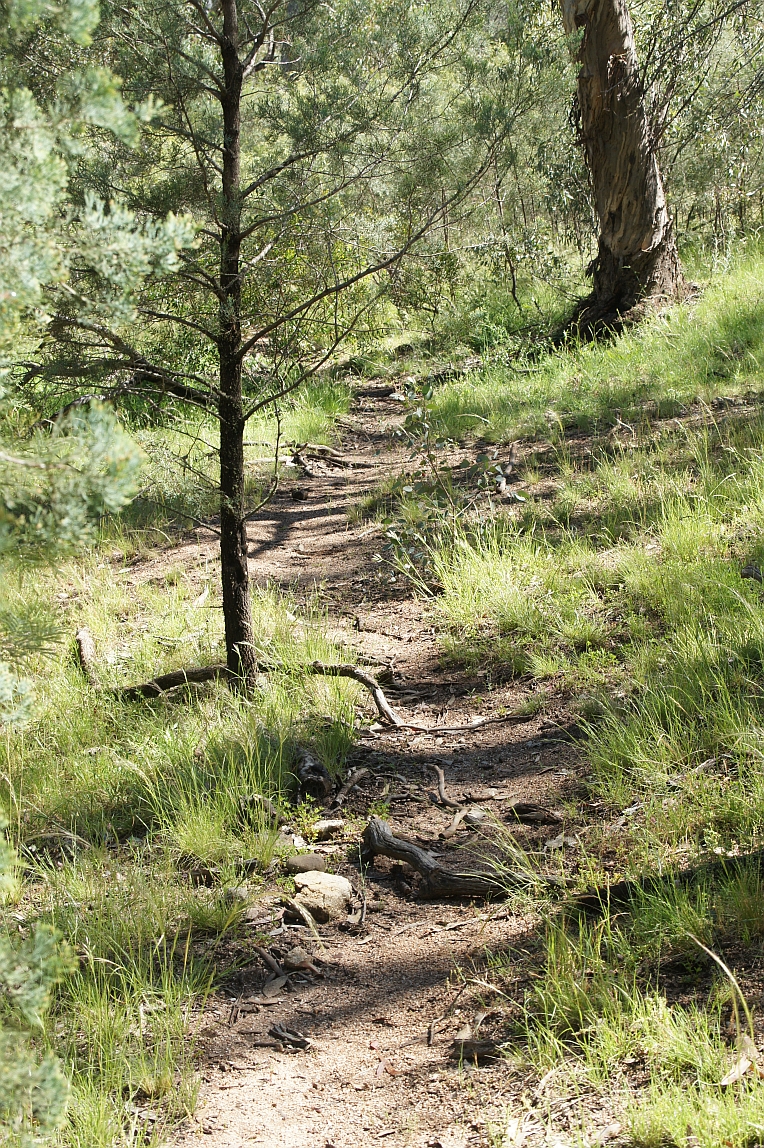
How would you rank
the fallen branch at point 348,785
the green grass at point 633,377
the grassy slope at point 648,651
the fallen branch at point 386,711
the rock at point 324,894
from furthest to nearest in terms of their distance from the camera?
1. the green grass at point 633,377
2. the fallen branch at point 386,711
3. the fallen branch at point 348,785
4. the rock at point 324,894
5. the grassy slope at point 648,651

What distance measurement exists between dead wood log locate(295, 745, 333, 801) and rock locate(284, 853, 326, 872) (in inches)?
16.4

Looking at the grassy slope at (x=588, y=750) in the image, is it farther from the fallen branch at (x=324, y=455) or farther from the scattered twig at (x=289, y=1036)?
the fallen branch at (x=324, y=455)

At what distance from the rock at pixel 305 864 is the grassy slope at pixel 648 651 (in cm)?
86

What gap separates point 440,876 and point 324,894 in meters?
0.40

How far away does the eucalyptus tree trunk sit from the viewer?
8.65m

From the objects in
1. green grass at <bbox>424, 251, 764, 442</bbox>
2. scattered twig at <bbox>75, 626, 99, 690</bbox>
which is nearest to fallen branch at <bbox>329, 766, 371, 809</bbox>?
scattered twig at <bbox>75, 626, 99, 690</bbox>

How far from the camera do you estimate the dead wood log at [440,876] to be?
9.95ft

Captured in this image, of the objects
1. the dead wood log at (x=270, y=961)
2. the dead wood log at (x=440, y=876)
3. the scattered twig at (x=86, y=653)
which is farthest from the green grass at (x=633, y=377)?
the dead wood log at (x=270, y=961)

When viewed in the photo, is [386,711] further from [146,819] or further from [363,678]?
[146,819]

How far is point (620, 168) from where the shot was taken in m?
8.94

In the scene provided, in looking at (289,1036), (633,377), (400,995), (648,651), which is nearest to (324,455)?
(633,377)

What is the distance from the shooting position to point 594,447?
6.51 m

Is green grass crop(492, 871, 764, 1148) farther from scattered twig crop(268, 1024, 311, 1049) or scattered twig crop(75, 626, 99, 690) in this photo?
scattered twig crop(75, 626, 99, 690)

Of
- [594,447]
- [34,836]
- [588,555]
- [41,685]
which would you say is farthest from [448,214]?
[34,836]
